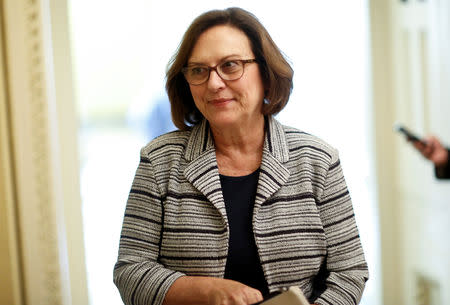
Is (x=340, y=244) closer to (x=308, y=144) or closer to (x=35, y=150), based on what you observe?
(x=308, y=144)

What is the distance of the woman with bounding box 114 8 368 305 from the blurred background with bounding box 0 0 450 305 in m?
0.21

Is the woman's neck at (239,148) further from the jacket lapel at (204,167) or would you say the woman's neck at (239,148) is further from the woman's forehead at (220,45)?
the woman's forehead at (220,45)

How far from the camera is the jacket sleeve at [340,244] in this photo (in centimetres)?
128

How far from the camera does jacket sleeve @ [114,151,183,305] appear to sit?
48.8 inches

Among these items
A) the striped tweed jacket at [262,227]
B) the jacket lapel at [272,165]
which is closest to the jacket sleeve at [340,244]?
the striped tweed jacket at [262,227]

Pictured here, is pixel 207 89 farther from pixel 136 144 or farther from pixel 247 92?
pixel 136 144

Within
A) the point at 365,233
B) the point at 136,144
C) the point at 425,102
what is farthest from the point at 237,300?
the point at 136,144

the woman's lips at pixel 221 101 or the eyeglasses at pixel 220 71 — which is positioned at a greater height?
the eyeglasses at pixel 220 71

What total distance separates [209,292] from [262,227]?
0.21 m

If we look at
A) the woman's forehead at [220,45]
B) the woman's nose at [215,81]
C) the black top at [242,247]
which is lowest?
the black top at [242,247]

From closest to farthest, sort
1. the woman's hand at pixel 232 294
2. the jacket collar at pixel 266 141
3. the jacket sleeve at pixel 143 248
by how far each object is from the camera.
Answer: the woman's hand at pixel 232 294, the jacket sleeve at pixel 143 248, the jacket collar at pixel 266 141

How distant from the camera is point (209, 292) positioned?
1184 millimetres

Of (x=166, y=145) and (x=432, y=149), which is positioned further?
(x=432, y=149)

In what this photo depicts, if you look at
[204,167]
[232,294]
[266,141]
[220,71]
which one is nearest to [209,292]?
[232,294]
